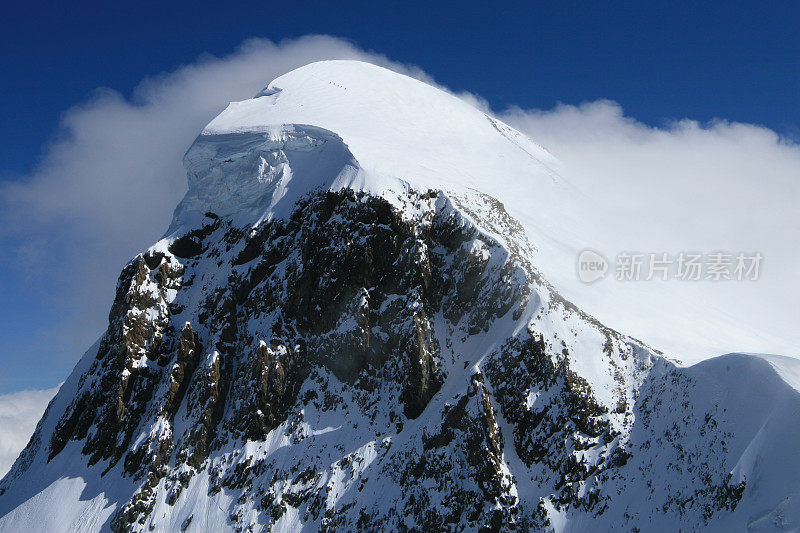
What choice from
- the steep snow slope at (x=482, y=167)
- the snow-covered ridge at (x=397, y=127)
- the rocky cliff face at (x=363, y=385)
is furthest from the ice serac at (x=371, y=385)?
the steep snow slope at (x=482, y=167)

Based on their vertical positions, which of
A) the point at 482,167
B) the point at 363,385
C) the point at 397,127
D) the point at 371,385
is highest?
the point at 397,127

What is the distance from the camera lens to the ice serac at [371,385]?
39.3 m

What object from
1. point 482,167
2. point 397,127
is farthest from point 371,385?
point 397,127

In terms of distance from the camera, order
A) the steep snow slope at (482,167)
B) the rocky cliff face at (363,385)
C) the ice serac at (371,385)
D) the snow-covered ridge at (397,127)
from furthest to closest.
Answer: the snow-covered ridge at (397,127), the steep snow slope at (482,167), the rocky cliff face at (363,385), the ice serac at (371,385)

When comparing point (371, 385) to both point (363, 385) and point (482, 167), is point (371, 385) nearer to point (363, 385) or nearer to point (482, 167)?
point (363, 385)

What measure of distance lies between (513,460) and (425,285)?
17448mm

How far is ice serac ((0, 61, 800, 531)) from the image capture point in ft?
129

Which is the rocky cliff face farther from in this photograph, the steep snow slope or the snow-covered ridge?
the snow-covered ridge

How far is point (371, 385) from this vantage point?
51719mm

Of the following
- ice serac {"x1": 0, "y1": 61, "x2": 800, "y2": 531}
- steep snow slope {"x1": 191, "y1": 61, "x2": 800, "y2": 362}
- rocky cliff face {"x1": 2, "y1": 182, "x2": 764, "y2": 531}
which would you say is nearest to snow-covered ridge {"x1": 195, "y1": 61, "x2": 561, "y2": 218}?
steep snow slope {"x1": 191, "y1": 61, "x2": 800, "y2": 362}

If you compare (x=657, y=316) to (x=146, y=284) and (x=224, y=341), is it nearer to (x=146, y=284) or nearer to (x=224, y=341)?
(x=224, y=341)

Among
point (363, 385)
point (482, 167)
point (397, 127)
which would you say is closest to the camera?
point (363, 385)

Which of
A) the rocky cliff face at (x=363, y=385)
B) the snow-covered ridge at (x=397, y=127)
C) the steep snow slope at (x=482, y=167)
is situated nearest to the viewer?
the rocky cliff face at (x=363, y=385)

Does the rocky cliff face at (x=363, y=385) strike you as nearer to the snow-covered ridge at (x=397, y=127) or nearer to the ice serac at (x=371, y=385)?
the ice serac at (x=371, y=385)
